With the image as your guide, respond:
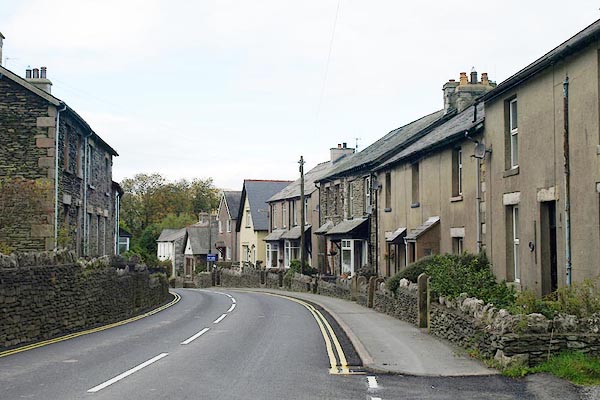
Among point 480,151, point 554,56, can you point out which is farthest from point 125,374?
point 480,151

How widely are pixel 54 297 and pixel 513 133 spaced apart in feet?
41.7

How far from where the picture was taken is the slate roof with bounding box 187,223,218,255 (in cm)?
7725

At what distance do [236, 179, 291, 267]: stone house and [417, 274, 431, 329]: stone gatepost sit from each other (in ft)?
141

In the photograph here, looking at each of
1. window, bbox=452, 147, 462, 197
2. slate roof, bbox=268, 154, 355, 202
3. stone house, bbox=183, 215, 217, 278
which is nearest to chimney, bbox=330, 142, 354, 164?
slate roof, bbox=268, 154, 355, 202

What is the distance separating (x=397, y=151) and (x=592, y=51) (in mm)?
19259

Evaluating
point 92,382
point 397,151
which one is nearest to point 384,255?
point 397,151

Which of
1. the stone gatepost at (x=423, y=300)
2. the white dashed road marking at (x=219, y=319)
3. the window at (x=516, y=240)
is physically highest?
the window at (x=516, y=240)

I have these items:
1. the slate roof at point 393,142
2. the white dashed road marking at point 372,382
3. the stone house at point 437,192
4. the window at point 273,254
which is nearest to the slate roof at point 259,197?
the window at point 273,254

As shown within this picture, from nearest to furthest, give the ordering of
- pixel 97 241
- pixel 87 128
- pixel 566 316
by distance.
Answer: pixel 566 316 → pixel 87 128 → pixel 97 241

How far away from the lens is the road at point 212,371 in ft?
33.4

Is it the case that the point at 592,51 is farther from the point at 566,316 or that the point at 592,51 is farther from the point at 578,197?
the point at 566,316

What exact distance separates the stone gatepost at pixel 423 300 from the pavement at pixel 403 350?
262mm

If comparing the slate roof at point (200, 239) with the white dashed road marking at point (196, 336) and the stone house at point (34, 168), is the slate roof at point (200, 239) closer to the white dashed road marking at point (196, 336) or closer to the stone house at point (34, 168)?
Answer: the stone house at point (34, 168)

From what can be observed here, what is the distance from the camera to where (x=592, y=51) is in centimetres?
1353
